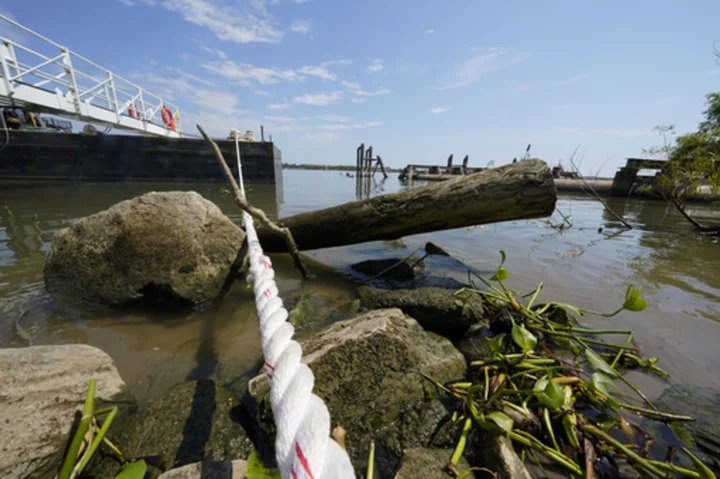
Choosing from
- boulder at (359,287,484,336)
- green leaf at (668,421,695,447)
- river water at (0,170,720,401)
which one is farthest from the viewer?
boulder at (359,287,484,336)

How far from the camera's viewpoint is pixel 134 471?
1037mm

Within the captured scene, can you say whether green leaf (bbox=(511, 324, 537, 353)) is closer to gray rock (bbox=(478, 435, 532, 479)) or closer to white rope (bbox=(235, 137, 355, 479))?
gray rock (bbox=(478, 435, 532, 479))

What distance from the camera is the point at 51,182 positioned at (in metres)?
A: 13.9

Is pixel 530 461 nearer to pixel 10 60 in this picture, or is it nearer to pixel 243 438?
pixel 243 438

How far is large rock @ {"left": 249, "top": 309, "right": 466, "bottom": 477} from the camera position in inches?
59.4

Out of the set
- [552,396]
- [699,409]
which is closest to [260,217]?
[552,396]

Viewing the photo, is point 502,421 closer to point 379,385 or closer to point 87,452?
point 379,385

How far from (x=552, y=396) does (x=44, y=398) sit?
2384mm

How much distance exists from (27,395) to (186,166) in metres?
16.9

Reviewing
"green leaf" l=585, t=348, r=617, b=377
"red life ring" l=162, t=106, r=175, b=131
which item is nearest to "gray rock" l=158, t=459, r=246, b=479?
"green leaf" l=585, t=348, r=617, b=377

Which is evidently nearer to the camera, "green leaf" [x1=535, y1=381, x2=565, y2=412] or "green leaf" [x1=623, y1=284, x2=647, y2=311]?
"green leaf" [x1=535, y1=381, x2=565, y2=412]

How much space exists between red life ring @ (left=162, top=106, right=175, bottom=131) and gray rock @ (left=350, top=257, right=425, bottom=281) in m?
19.8

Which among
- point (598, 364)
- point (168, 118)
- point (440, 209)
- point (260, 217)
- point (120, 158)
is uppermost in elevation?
point (168, 118)

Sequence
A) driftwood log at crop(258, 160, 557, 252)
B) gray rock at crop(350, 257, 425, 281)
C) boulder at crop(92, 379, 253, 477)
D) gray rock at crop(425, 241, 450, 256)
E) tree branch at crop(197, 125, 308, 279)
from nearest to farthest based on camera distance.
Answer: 1. boulder at crop(92, 379, 253, 477)
2. driftwood log at crop(258, 160, 557, 252)
3. tree branch at crop(197, 125, 308, 279)
4. gray rock at crop(350, 257, 425, 281)
5. gray rock at crop(425, 241, 450, 256)
